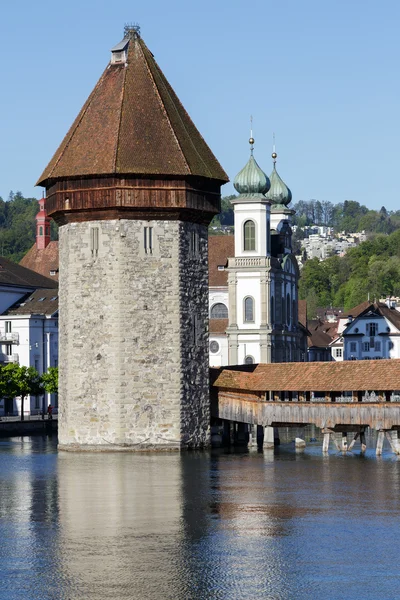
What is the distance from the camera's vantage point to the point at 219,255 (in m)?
92.7

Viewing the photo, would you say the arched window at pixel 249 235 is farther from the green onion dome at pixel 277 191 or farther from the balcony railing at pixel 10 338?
the balcony railing at pixel 10 338

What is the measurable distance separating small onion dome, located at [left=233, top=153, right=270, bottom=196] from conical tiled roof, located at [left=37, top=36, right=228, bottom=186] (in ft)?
143

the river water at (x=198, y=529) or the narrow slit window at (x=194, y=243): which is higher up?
the narrow slit window at (x=194, y=243)

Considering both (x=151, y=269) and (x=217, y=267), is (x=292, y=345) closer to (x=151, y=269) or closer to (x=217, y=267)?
(x=217, y=267)

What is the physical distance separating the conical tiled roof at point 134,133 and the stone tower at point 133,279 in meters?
0.04

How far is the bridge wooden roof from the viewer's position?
44500 millimetres

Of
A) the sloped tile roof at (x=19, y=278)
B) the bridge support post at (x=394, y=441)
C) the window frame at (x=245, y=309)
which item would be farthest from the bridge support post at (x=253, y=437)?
the window frame at (x=245, y=309)

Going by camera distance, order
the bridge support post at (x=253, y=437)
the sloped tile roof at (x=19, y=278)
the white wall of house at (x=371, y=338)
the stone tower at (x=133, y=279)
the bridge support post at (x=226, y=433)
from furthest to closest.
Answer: the white wall of house at (x=371, y=338)
the sloped tile roof at (x=19, y=278)
the bridge support post at (x=226, y=433)
the bridge support post at (x=253, y=437)
the stone tower at (x=133, y=279)

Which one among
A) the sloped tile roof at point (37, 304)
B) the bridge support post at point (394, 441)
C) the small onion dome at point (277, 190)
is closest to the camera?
the bridge support post at point (394, 441)

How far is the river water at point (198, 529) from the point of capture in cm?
2178

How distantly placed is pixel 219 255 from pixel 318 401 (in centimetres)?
4688

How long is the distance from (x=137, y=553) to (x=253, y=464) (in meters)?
16.9

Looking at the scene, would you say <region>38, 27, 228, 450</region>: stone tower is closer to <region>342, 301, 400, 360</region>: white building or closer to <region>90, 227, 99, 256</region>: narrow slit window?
<region>90, 227, 99, 256</region>: narrow slit window

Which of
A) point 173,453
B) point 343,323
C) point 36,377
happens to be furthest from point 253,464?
point 343,323
